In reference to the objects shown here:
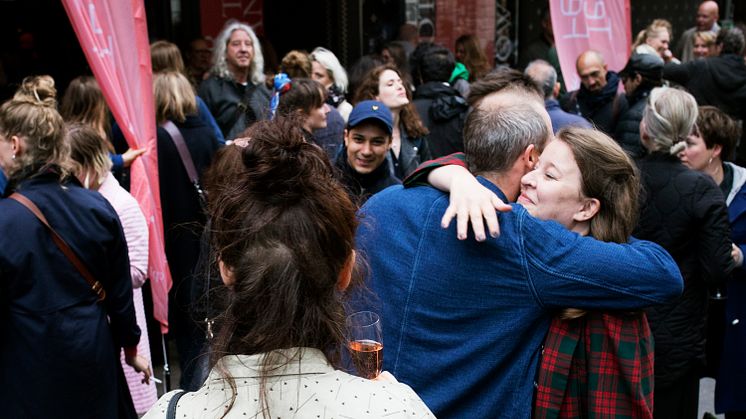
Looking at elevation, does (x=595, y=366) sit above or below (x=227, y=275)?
below

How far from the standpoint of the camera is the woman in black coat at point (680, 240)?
353 centimetres

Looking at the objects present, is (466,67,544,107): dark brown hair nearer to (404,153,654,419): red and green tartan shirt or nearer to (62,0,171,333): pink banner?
(404,153,654,419): red and green tartan shirt

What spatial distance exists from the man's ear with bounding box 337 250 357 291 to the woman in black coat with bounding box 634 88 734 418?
2314 mm

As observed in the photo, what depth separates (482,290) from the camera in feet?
6.73

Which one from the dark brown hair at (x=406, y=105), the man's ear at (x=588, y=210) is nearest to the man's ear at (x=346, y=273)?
the man's ear at (x=588, y=210)

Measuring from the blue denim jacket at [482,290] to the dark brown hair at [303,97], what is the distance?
2.87 metres

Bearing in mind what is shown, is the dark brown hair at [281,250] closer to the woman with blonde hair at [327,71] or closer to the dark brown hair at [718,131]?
the dark brown hair at [718,131]

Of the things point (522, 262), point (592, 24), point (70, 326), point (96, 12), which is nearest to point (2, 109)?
point (96, 12)

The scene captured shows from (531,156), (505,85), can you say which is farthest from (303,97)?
(531,156)

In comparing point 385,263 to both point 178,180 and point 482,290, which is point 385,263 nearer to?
point 482,290

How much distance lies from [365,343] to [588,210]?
83 centimetres

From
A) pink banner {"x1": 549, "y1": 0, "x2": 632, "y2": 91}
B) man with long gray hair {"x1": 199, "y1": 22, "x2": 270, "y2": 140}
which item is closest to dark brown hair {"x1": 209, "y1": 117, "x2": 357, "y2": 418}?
man with long gray hair {"x1": 199, "y1": 22, "x2": 270, "y2": 140}

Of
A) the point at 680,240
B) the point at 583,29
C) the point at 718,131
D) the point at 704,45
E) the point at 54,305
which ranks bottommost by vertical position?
the point at 54,305

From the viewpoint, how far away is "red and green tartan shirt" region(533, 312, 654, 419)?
2.02 m
